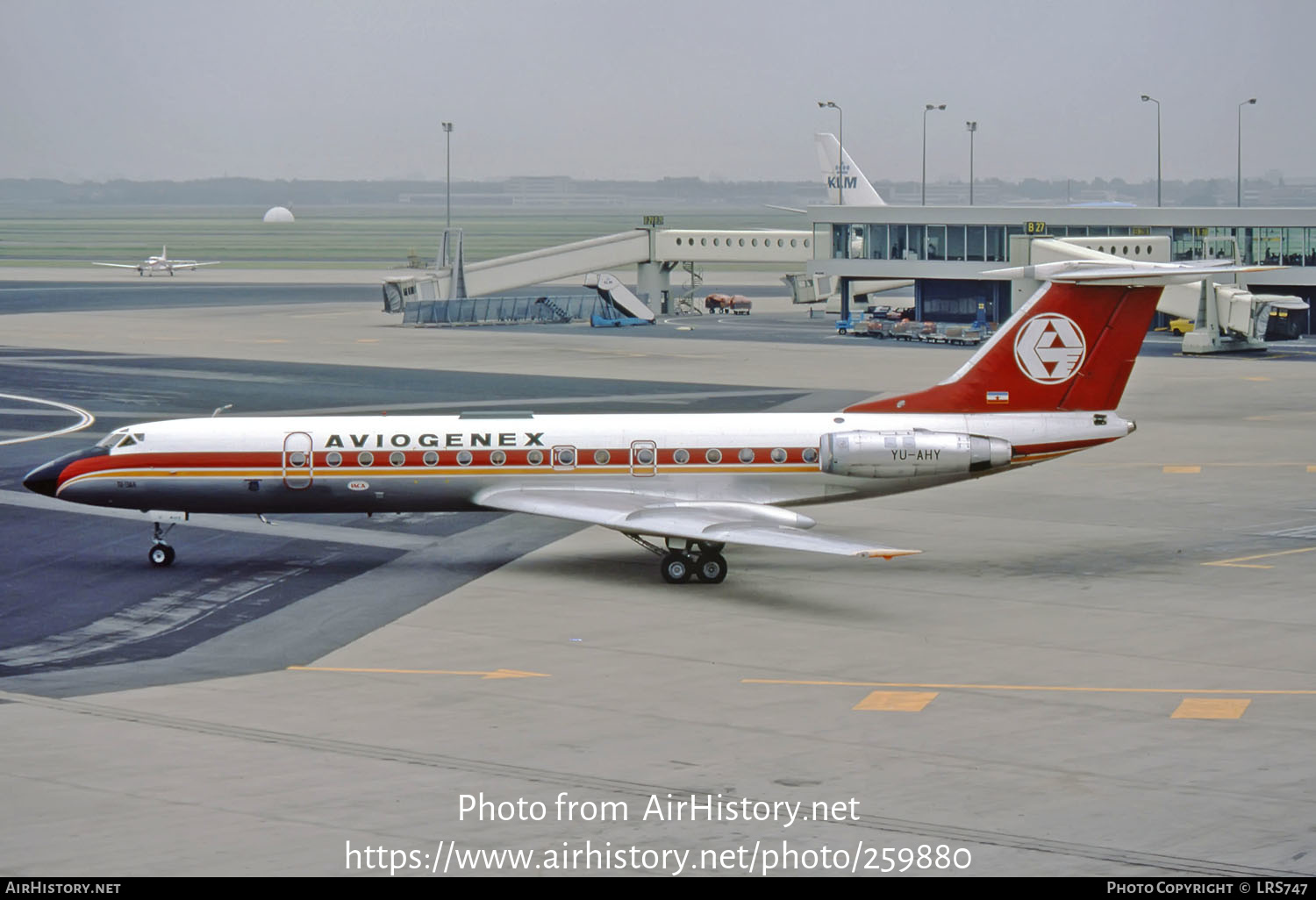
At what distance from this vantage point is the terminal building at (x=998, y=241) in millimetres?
88750

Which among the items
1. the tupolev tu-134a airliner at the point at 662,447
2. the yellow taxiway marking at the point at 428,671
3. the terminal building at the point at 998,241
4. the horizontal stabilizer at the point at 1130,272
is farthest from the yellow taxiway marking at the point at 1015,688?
the terminal building at the point at 998,241

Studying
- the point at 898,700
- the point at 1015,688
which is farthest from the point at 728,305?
the point at 898,700

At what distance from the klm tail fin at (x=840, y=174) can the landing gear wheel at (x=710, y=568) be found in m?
87.8

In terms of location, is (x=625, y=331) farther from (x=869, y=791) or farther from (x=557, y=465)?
(x=869, y=791)

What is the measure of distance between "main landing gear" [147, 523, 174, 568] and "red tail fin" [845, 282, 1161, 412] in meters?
16.1

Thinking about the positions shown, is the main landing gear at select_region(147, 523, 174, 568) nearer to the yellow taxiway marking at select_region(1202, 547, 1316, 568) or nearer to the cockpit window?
the cockpit window

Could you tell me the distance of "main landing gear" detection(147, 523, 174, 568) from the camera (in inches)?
1362

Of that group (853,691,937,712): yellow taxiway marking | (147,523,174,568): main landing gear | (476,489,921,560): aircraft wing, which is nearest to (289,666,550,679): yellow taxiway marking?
(853,691,937,712): yellow taxiway marking

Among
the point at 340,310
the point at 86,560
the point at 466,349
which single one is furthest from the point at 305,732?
the point at 340,310

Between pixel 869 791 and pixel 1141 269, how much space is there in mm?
17370

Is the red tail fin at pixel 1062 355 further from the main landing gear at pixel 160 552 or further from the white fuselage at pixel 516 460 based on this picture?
the main landing gear at pixel 160 552

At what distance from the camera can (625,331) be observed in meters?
96.4


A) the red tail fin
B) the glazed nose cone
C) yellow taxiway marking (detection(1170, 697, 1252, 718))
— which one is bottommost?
yellow taxiway marking (detection(1170, 697, 1252, 718))

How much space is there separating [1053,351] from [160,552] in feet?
64.2
